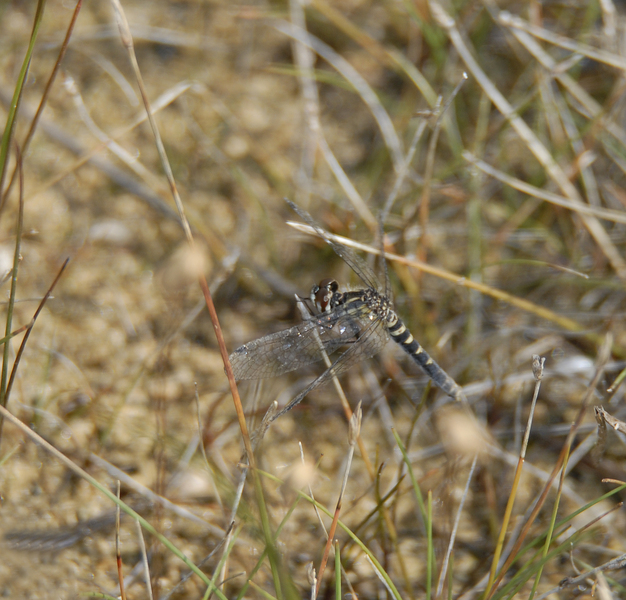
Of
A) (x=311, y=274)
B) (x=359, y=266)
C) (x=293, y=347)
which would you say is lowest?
(x=293, y=347)

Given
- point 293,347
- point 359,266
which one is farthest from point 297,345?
point 359,266

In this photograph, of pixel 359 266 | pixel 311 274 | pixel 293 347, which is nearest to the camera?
pixel 293 347

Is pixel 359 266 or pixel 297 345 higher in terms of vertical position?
pixel 359 266

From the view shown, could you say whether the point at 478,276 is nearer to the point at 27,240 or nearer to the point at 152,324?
the point at 152,324

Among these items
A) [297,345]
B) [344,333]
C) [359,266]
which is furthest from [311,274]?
[297,345]

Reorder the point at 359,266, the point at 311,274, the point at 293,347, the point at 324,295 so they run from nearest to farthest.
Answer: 1. the point at 293,347
2. the point at 324,295
3. the point at 359,266
4. the point at 311,274

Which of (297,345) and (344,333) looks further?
(344,333)

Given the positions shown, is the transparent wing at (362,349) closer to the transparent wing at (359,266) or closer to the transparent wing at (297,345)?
the transparent wing at (297,345)

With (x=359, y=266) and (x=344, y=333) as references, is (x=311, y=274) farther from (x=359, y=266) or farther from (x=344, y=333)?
(x=344, y=333)

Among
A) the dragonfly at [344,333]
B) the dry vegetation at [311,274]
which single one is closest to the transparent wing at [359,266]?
the dragonfly at [344,333]
